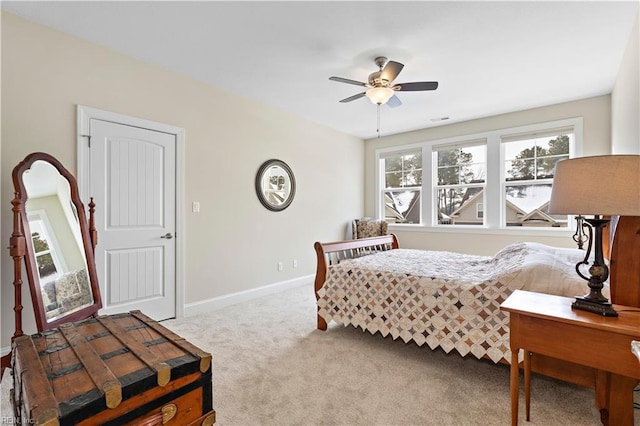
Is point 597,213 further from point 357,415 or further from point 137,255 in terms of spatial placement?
point 137,255

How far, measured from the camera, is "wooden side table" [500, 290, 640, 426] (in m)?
1.34

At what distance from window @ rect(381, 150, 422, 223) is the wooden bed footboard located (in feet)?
5.45

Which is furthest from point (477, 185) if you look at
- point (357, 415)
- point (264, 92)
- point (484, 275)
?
point (357, 415)

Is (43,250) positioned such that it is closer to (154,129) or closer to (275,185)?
(154,129)

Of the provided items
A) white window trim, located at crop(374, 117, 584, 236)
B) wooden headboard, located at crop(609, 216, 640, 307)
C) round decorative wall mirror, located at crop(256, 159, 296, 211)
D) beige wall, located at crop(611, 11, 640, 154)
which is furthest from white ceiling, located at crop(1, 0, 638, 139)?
wooden headboard, located at crop(609, 216, 640, 307)

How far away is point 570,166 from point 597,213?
0.82 feet

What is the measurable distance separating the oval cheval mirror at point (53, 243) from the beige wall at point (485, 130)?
464 centimetres

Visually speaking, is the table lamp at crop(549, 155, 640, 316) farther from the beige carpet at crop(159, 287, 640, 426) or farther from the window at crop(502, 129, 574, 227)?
the window at crop(502, 129, 574, 227)

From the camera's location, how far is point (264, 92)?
3793 mm

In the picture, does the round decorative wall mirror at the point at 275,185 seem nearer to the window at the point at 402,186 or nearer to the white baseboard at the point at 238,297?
the white baseboard at the point at 238,297

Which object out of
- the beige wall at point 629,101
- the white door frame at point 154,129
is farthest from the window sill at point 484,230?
the white door frame at point 154,129

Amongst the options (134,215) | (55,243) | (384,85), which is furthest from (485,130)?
(55,243)

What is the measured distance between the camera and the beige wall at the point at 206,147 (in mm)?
2352

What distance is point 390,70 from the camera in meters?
2.69
